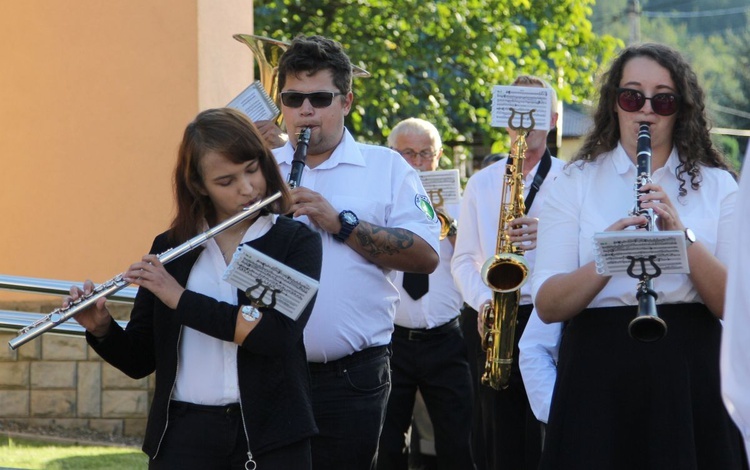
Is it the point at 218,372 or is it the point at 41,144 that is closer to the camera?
the point at 218,372

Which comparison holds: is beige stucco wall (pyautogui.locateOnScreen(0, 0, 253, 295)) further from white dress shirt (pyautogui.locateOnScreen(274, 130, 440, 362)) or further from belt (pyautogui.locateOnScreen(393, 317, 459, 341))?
white dress shirt (pyautogui.locateOnScreen(274, 130, 440, 362))

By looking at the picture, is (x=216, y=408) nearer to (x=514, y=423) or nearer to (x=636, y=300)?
(x=636, y=300)

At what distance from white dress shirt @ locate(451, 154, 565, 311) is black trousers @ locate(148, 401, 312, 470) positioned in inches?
102

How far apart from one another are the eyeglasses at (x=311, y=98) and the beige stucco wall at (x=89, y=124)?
3.87m

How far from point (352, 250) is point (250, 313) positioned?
40.8 inches

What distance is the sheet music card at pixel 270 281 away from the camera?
3383 millimetres

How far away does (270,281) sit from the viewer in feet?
11.2

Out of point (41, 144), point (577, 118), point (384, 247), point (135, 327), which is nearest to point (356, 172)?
point (384, 247)

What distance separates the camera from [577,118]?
52.1 m

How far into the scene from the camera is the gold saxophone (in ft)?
17.3

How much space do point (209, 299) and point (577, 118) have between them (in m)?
49.7

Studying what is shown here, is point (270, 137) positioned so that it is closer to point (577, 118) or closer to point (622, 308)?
point (622, 308)

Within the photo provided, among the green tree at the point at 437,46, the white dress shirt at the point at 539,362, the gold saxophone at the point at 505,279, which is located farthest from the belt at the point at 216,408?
the green tree at the point at 437,46

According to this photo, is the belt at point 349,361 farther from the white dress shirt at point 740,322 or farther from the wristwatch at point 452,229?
the wristwatch at point 452,229
